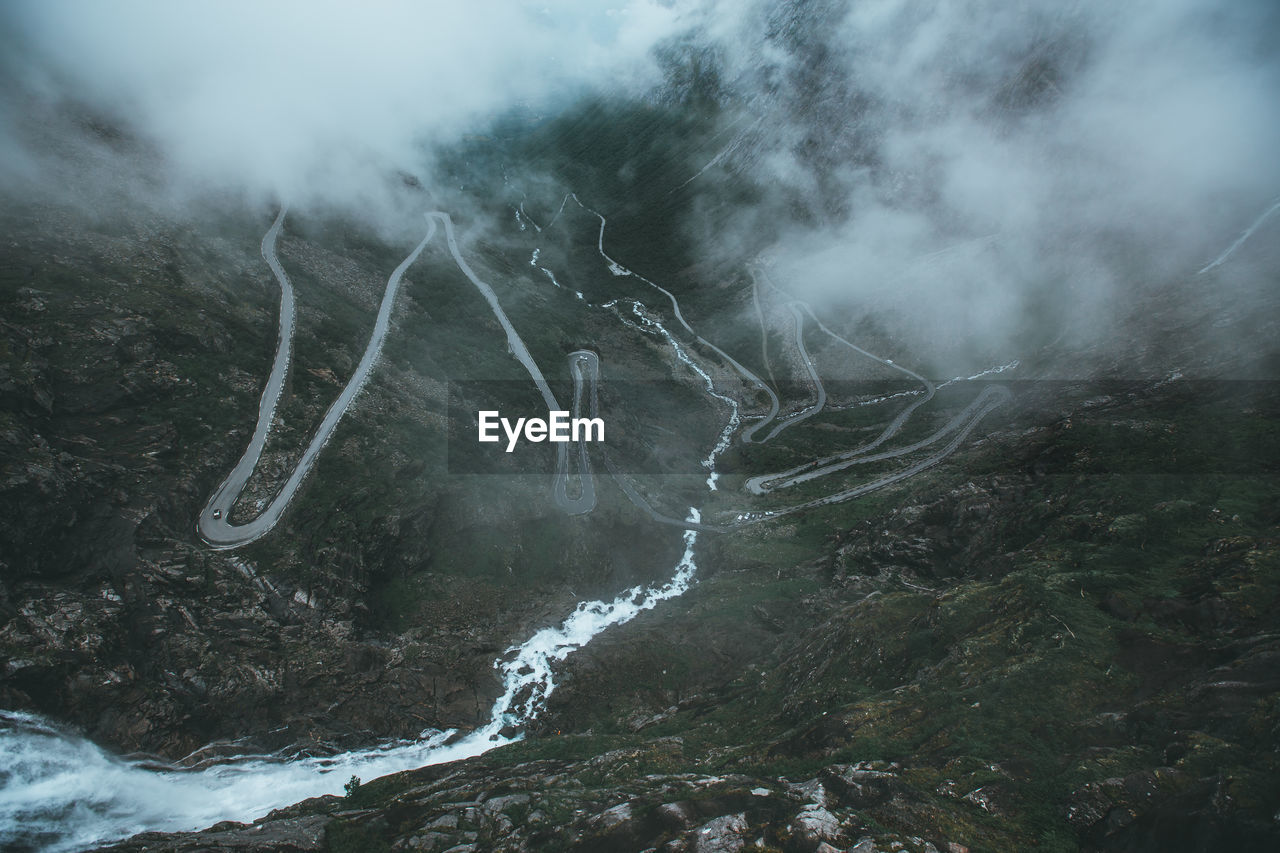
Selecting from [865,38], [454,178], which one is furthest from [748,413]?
[454,178]

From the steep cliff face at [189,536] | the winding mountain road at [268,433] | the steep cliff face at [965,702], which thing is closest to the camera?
the steep cliff face at [965,702]

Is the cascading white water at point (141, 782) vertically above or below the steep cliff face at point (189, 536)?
below

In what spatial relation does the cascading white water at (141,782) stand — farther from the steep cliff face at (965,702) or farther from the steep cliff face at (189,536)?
the steep cliff face at (965,702)

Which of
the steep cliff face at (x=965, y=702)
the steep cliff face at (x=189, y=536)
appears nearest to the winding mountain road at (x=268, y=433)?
the steep cliff face at (x=189, y=536)

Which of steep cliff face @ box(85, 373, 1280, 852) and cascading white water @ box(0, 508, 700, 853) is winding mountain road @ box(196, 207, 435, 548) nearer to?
cascading white water @ box(0, 508, 700, 853)

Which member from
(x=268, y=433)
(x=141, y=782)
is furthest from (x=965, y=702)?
(x=268, y=433)

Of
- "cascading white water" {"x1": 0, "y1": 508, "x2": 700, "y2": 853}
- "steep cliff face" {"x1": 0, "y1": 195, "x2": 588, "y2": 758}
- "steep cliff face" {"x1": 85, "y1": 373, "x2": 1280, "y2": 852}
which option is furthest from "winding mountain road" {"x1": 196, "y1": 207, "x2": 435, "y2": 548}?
"steep cliff face" {"x1": 85, "y1": 373, "x2": 1280, "y2": 852}

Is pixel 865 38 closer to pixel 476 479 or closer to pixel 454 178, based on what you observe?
pixel 454 178

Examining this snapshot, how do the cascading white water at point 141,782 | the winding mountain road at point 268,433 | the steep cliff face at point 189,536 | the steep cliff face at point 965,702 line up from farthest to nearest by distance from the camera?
the winding mountain road at point 268,433 → the steep cliff face at point 189,536 → the cascading white water at point 141,782 → the steep cliff face at point 965,702
